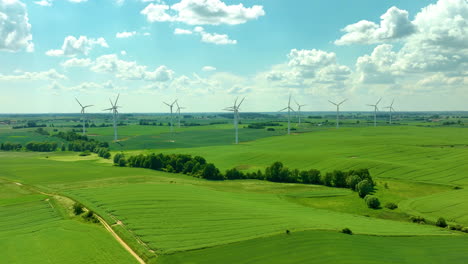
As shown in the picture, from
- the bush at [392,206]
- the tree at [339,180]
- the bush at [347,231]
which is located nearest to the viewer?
the bush at [347,231]

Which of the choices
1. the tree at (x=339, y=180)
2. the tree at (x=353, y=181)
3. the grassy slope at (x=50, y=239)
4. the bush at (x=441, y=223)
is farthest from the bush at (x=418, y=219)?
the grassy slope at (x=50, y=239)

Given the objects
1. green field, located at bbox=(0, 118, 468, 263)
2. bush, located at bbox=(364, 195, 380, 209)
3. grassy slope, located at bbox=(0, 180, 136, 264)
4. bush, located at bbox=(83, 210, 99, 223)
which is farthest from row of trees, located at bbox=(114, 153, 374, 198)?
grassy slope, located at bbox=(0, 180, 136, 264)

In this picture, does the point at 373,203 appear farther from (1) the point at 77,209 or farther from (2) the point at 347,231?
(1) the point at 77,209

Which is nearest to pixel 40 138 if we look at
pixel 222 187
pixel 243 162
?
pixel 243 162

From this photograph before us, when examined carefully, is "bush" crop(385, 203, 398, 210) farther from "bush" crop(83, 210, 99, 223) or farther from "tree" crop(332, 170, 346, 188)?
"bush" crop(83, 210, 99, 223)

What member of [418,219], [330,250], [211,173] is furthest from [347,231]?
[211,173]

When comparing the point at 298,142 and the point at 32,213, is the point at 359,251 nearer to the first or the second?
the point at 32,213

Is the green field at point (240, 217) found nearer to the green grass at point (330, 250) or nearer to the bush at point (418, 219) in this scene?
the green grass at point (330, 250)
